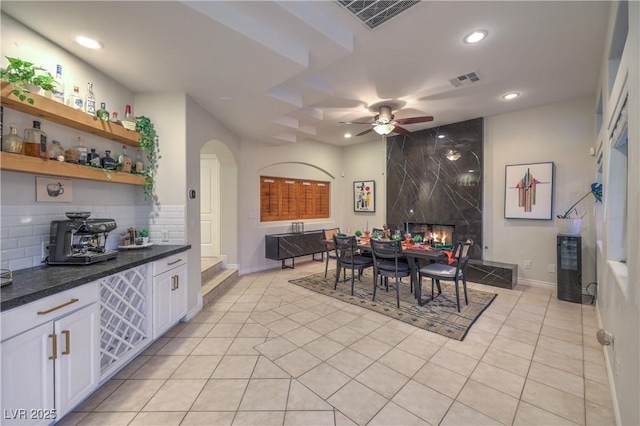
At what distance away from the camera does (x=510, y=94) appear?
374cm

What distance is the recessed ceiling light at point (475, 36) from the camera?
2.36m

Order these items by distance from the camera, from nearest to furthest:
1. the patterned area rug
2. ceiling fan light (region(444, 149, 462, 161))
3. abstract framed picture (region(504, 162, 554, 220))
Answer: the patterned area rug < abstract framed picture (region(504, 162, 554, 220)) < ceiling fan light (region(444, 149, 462, 161))

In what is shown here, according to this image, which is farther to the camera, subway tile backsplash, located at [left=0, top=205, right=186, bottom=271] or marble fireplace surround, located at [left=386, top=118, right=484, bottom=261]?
marble fireplace surround, located at [left=386, top=118, right=484, bottom=261]

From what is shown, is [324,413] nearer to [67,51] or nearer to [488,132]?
[67,51]

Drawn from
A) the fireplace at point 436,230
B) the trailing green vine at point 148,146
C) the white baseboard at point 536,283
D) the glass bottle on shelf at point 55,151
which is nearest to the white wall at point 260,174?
the trailing green vine at point 148,146

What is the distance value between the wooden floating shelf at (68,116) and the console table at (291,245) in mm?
3120

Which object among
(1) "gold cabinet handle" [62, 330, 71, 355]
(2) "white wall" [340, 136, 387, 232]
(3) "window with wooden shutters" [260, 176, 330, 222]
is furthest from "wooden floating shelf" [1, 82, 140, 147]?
(2) "white wall" [340, 136, 387, 232]

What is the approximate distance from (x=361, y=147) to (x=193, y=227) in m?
4.77

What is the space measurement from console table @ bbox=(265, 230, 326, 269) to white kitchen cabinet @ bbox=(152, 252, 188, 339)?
8.05ft

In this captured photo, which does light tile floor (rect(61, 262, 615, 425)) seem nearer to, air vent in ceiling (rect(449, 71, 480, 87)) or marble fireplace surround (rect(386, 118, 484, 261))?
marble fireplace surround (rect(386, 118, 484, 261))

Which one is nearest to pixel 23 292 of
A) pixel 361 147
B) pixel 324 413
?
pixel 324 413

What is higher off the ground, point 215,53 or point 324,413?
point 215,53

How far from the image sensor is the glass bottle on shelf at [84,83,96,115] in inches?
91.0

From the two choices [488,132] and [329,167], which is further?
[329,167]
